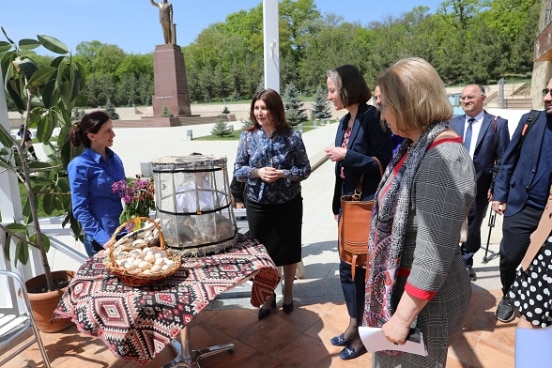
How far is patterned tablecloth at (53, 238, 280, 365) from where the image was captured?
60.8 inches

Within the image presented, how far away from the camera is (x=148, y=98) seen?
51156mm

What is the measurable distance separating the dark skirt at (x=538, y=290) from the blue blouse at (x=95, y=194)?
7.71 feet

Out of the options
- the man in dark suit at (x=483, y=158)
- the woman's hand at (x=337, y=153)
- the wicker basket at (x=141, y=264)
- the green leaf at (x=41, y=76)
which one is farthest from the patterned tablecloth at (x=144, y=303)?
the man in dark suit at (x=483, y=158)

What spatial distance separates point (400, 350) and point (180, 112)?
28772 mm

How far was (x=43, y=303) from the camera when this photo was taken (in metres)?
2.68

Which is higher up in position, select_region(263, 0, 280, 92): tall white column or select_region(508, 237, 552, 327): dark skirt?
select_region(263, 0, 280, 92): tall white column

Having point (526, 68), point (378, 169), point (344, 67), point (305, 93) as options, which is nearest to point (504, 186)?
point (378, 169)

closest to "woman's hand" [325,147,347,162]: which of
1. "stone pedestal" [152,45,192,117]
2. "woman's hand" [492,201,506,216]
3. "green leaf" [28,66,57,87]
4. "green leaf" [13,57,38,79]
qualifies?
"woman's hand" [492,201,506,216]

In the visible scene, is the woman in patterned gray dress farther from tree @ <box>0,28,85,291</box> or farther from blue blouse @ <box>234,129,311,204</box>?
tree @ <box>0,28,85,291</box>

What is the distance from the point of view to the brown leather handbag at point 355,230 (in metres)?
2.03

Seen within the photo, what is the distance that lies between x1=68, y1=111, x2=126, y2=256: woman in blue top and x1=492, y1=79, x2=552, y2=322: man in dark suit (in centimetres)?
259

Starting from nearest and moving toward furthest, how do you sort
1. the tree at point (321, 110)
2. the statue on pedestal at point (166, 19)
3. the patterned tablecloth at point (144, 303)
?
the patterned tablecloth at point (144, 303), the statue on pedestal at point (166, 19), the tree at point (321, 110)

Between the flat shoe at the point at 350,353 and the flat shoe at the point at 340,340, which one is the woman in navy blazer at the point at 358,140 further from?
the flat shoe at the point at 340,340

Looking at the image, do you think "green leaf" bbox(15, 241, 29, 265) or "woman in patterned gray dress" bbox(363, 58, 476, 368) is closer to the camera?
"woman in patterned gray dress" bbox(363, 58, 476, 368)
